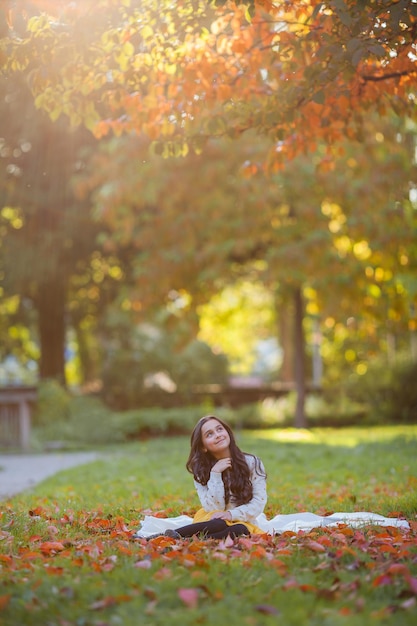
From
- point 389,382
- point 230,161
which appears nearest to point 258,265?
point 389,382

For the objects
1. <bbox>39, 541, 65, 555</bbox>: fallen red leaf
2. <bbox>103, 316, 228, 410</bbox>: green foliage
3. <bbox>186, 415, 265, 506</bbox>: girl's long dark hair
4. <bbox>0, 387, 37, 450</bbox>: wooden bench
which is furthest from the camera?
<bbox>103, 316, 228, 410</bbox>: green foliage

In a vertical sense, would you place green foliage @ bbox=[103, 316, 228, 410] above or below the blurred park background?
below

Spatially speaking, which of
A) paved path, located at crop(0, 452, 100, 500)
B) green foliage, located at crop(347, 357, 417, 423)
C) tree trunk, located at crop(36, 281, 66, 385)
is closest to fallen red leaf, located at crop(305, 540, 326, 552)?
paved path, located at crop(0, 452, 100, 500)

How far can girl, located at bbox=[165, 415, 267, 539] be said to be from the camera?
5.80 m

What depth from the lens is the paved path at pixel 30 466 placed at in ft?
35.3

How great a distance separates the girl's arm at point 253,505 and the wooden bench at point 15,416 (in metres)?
12.1

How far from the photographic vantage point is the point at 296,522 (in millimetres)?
6344

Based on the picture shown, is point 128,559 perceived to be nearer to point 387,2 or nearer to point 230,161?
point 387,2

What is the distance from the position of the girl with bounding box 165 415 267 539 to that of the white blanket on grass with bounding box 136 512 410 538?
23 centimetres

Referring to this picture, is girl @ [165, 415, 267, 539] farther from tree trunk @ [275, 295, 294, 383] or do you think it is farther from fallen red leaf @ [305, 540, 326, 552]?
tree trunk @ [275, 295, 294, 383]

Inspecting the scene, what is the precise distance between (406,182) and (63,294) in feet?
31.2

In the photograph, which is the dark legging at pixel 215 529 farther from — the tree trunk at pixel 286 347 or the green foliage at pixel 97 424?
the tree trunk at pixel 286 347

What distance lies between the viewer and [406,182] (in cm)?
1762

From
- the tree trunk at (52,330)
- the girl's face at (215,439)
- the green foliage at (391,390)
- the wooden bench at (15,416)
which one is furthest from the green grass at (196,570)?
the green foliage at (391,390)
